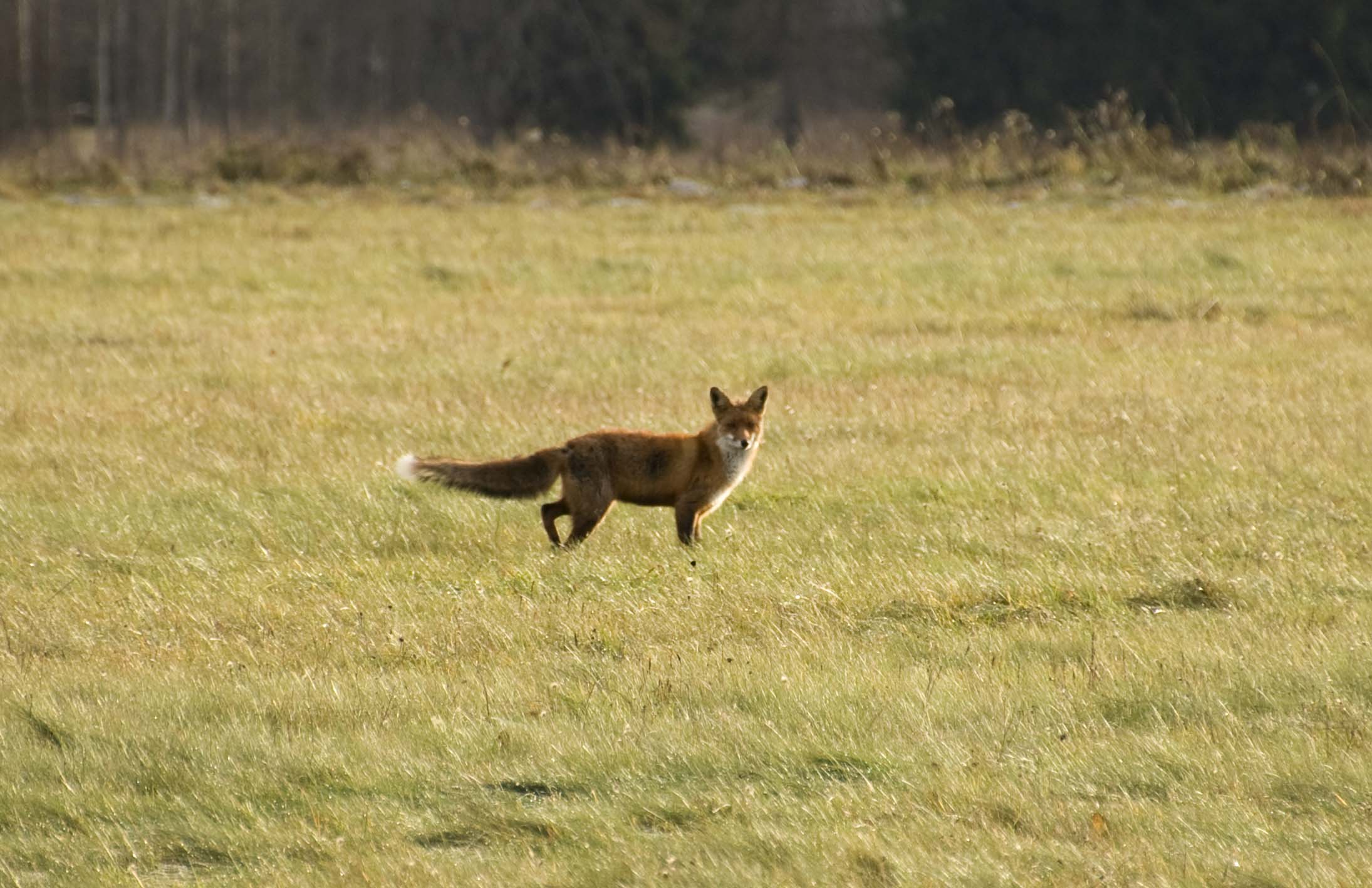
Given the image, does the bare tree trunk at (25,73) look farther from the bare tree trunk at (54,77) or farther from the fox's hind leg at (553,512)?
the fox's hind leg at (553,512)

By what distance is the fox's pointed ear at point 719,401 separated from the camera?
8.96 metres

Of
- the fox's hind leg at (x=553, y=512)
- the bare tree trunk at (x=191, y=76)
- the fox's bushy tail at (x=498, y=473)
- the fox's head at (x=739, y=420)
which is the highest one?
the fox's head at (x=739, y=420)

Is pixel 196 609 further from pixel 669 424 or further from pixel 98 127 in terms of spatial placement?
pixel 98 127

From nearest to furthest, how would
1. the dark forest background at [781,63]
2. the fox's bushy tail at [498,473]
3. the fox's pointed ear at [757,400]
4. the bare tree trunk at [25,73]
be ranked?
1. the fox's bushy tail at [498,473]
2. the fox's pointed ear at [757,400]
3. the dark forest background at [781,63]
4. the bare tree trunk at [25,73]

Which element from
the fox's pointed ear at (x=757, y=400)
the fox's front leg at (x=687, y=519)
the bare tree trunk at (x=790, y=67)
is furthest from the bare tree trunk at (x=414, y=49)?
the fox's front leg at (x=687, y=519)

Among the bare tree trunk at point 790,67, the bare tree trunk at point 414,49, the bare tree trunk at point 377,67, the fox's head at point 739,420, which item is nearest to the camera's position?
the fox's head at point 739,420

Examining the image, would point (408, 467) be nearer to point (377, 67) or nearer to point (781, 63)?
point (781, 63)

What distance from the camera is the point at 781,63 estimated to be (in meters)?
49.7

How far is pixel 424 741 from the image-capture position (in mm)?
5664

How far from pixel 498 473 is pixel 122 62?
4958 centimetres

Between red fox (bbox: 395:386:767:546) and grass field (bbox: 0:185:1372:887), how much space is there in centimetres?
33

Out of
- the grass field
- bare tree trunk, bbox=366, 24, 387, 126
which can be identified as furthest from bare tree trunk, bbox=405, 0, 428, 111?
A: the grass field

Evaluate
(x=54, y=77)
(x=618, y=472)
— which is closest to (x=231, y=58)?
(x=54, y=77)

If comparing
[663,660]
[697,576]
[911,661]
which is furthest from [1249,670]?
[697,576]
